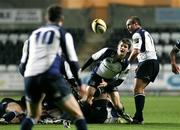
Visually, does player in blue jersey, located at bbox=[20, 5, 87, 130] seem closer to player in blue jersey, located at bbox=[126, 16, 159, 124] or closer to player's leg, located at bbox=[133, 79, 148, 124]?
player in blue jersey, located at bbox=[126, 16, 159, 124]

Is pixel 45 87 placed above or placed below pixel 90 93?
above

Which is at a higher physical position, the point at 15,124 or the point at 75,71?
the point at 75,71

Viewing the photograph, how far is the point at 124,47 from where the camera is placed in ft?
43.7

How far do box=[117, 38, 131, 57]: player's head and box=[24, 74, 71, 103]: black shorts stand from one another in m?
4.62

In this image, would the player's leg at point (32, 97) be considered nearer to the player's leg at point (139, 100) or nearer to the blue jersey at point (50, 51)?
the blue jersey at point (50, 51)

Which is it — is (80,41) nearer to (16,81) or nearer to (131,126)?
(16,81)

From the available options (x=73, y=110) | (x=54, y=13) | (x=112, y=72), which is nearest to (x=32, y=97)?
(x=73, y=110)

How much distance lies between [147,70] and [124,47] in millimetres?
664

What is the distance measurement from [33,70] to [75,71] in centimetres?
55

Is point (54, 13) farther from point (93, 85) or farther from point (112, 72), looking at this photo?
point (112, 72)

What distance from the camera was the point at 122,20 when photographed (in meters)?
28.9

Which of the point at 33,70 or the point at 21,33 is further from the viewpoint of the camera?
the point at 21,33

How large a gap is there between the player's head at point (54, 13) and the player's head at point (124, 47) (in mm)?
4543

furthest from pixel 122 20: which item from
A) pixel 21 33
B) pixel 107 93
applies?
pixel 107 93
